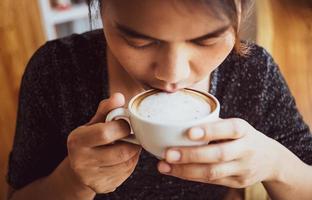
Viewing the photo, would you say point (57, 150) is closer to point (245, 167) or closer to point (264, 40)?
point (245, 167)

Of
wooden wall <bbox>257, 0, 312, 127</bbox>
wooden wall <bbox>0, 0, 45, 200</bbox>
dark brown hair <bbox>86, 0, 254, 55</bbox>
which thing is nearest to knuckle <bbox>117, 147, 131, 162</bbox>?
dark brown hair <bbox>86, 0, 254, 55</bbox>

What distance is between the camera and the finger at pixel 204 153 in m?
0.61

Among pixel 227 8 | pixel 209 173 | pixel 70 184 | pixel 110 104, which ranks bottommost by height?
pixel 70 184

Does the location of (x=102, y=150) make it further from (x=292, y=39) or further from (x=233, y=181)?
(x=292, y=39)

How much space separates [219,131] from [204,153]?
1.6 inches

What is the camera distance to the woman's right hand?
2.14 ft

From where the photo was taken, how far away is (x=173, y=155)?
606 millimetres

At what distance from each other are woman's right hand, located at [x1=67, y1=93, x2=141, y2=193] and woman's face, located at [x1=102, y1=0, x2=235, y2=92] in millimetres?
100

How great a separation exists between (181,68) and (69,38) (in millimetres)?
509

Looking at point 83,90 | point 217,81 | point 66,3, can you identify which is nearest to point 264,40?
point 217,81

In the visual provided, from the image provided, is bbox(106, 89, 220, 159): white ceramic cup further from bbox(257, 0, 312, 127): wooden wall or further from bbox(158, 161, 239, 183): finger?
bbox(257, 0, 312, 127): wooden wall

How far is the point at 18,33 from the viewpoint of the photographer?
1396 millimetres

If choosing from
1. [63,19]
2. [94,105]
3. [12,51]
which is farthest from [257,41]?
[63,19]

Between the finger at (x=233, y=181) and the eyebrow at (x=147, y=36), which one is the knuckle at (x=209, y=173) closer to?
the finger at (x=233, y=181)
